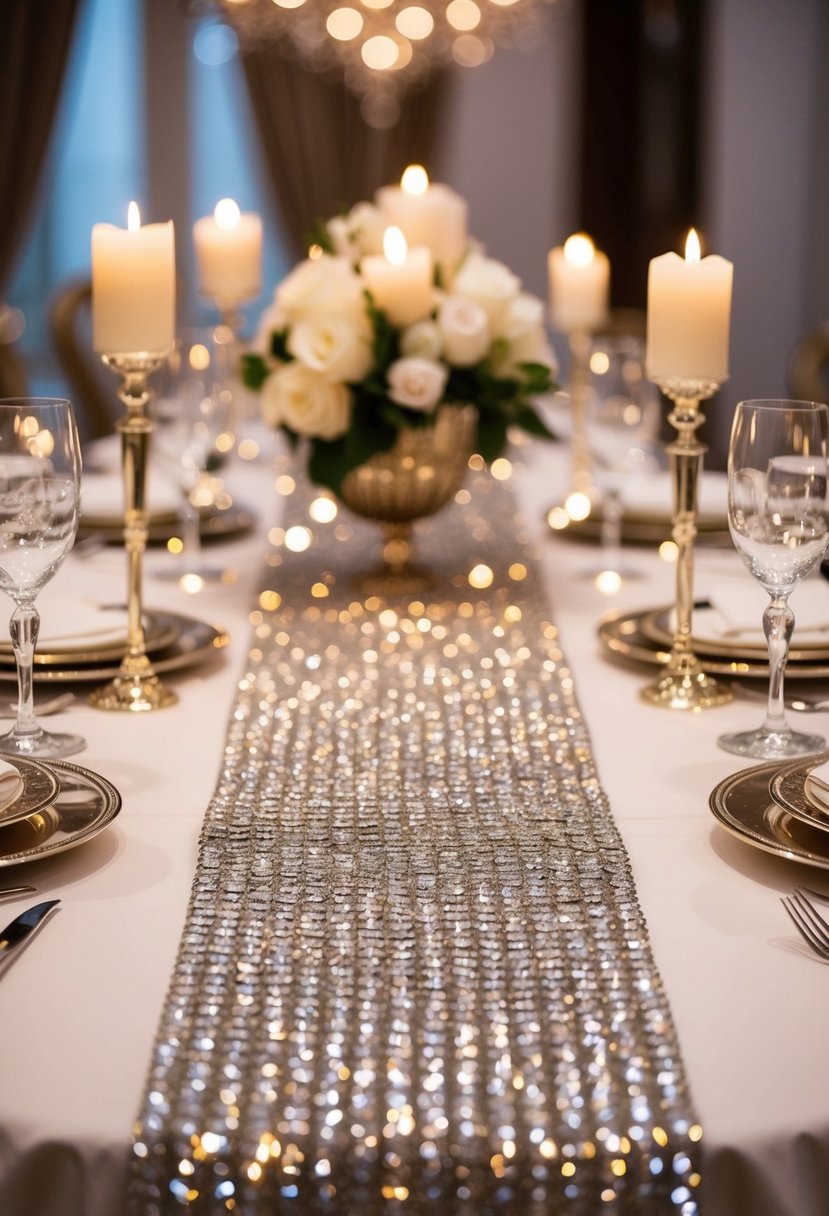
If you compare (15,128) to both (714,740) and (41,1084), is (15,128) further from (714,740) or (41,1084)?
(41,1084)

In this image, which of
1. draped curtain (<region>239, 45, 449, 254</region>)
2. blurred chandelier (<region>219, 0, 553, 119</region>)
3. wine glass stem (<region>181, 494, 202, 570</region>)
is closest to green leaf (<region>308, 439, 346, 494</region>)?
wine glass stem (<region>181, 494, 202, 570</region>)

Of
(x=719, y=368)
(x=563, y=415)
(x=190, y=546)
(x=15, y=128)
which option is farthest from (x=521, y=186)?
(x=719, y=368)

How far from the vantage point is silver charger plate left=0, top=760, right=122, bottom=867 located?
110 cm

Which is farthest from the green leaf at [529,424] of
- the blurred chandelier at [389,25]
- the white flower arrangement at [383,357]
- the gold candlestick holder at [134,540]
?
the blurred chandelier at [389,25]

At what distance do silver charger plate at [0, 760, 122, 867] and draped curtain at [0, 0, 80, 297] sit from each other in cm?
536

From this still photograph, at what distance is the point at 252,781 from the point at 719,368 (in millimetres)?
641

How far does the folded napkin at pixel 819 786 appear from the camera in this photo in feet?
3.63

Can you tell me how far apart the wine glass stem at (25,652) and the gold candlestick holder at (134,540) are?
0.49 feet

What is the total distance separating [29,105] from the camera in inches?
245

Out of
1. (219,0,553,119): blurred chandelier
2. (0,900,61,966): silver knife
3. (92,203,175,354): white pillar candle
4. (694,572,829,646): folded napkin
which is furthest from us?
(219,0,553,119): blurred chandelier

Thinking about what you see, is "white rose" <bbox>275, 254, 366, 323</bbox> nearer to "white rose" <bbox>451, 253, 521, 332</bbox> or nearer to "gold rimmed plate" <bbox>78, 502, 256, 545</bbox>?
"white rose" <bbox>451, 253, 521, 332</bbox>

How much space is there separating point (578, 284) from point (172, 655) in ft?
4.35

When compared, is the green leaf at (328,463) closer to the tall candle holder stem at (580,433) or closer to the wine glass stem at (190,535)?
the wine glass stem at (190,535)

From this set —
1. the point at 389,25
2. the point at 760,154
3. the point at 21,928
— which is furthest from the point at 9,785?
the point at 760,154
